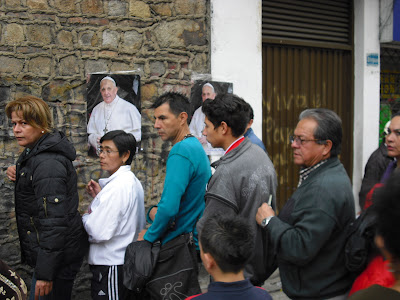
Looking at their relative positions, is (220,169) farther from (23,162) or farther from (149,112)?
(149,112)

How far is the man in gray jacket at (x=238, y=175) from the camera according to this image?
253 cm

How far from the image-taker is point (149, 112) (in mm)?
4926

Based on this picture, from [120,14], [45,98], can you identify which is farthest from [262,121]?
[45,98]

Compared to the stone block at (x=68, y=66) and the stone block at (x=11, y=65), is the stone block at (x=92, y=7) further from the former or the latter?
the stone block at (x=11, y=65)

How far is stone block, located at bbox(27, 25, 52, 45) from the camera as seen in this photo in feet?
14.1

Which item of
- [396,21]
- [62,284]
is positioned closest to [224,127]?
[62,284]

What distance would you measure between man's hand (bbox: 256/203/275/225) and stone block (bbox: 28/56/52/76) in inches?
117

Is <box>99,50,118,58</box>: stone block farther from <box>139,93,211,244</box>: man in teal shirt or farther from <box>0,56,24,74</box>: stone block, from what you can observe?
<box>139,93,211,244</box>: man in teal shirt

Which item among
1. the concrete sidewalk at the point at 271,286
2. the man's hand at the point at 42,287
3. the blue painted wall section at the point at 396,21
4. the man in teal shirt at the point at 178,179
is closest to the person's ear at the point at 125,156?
the man in teal shirt at the point at 178,179

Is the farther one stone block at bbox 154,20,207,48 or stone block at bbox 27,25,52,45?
stone block at bbox 154,20,207,48

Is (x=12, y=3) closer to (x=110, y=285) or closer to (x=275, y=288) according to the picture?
(x=110, y=285)

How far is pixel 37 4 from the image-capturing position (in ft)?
14.1

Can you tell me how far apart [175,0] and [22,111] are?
8.84ft

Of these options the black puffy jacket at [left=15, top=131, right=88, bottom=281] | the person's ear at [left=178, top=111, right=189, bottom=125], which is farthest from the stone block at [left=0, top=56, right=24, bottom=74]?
the person's ear at [left=178, top=111, right=189, bottom=125]
